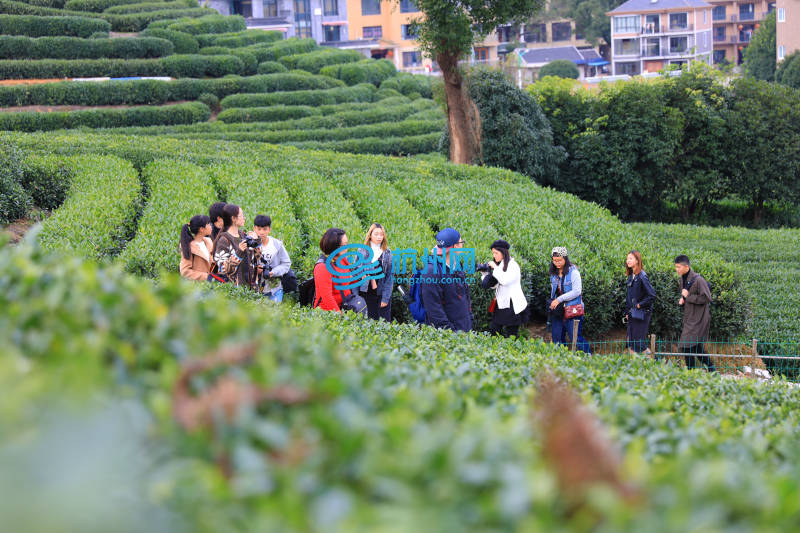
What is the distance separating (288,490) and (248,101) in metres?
31.5

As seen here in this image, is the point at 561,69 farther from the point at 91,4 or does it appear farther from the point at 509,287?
the point at 509,287

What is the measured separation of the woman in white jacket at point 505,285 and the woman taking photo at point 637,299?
5.17 feet

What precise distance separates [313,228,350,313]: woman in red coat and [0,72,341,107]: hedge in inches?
907

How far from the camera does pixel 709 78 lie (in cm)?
2806

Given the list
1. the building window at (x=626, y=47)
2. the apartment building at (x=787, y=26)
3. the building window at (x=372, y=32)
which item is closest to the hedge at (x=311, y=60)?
the building window at (x=372, y=32)

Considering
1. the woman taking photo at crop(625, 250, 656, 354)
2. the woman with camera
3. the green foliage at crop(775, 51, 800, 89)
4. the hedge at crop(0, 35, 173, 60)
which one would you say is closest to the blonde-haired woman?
the woman with camera

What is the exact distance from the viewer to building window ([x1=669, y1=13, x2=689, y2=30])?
71375mm

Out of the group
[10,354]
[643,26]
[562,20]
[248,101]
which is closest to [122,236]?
[10,354]

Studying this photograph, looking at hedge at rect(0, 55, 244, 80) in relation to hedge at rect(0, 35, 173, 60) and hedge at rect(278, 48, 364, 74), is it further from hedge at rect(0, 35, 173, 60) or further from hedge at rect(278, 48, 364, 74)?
hedge at rect(278, 48, 364, 74)

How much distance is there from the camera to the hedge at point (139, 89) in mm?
27812

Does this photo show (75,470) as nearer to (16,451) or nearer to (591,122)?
(16,451)

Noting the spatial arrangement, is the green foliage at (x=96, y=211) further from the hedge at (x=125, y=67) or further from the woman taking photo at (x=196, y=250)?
the hedge at (x=125, y=67)

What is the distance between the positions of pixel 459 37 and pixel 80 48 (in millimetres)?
17353

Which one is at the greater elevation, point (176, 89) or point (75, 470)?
point (176, 89)
